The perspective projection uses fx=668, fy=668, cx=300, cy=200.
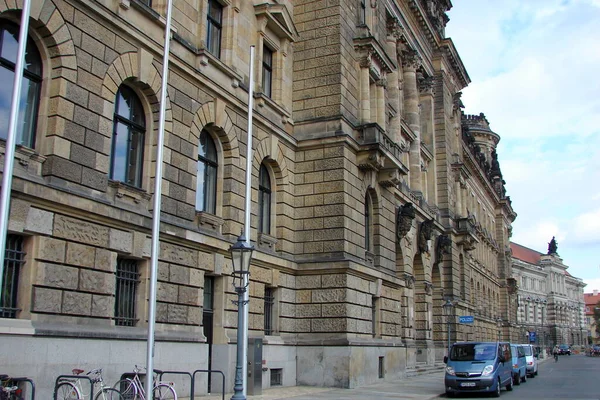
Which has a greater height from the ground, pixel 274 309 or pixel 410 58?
pixel 410 58

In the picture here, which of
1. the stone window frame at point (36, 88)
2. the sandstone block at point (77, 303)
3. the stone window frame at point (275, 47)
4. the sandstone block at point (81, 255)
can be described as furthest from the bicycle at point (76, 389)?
the stone window frame at point (275, 47)

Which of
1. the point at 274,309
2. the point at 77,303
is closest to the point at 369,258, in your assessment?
the point at 274,309

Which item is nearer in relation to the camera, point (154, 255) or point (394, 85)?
point (154, 255)

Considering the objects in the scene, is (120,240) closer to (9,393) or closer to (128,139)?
(128,139)

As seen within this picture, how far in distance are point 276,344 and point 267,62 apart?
36.8 feet

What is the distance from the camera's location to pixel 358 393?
75.2ft

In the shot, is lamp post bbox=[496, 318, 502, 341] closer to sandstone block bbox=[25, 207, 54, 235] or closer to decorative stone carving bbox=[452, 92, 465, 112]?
decorative stone carving bbox=[452, 92, 465, 112]

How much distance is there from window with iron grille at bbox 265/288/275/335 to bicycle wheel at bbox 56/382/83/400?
10.9m

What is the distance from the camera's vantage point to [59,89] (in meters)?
15.9

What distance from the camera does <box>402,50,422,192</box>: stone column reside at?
139 ft

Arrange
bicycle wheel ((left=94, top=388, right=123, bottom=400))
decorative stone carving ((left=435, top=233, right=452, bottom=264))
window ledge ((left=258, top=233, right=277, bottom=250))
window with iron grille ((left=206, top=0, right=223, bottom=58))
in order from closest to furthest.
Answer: bicycle wheel ((left=94, top=388, right=123, bottom=400)) < window with iron grille ((left=206, top=0, right=223, bottom=58)) < window ledge ((left=258, top=233, right=277, bottom=250)) < decorative stone carving ((left=435, top=233, right=452, bottom=264))

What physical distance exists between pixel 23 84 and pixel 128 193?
157 inches

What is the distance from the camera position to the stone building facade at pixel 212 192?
608 inches

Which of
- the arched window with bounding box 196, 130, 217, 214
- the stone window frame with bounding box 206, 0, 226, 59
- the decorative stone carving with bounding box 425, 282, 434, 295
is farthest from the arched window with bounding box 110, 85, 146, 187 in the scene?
the decorative stone carving with bounding box 425, 282, 434, 295
